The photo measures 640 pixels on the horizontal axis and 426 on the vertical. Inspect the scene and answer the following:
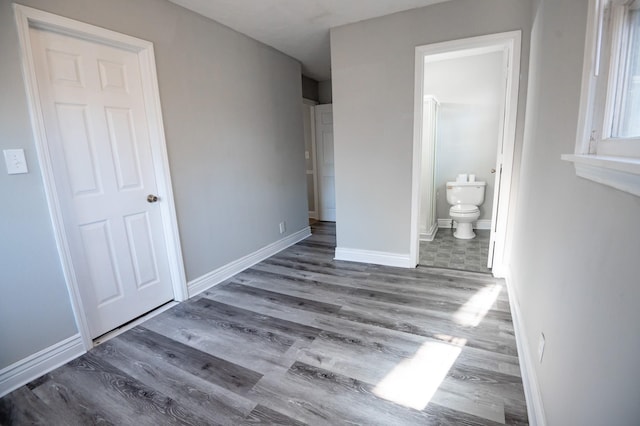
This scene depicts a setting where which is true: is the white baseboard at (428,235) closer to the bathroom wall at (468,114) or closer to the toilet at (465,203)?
the toilet at (465,203)

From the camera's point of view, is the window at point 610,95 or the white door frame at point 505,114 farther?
the white door frame at point 505,114

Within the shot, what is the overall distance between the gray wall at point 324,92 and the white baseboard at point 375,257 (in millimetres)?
3048

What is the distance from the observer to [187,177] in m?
2.55

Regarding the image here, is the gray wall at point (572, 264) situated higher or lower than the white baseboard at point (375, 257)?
higher

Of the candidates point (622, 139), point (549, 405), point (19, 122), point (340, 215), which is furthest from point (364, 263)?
point (19, 122)

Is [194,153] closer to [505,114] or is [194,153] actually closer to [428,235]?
[505,114]

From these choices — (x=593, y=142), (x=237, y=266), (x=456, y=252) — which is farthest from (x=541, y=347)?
(x=237, y=266)

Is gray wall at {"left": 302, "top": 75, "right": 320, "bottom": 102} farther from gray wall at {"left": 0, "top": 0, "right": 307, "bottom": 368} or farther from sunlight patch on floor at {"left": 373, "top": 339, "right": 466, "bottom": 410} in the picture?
sunlight patch on floor at {"left": 373, "top": 339, "right": 466, "bottom": 410}

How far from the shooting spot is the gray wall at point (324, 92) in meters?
5.18

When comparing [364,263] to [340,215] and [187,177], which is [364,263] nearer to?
[340,215]

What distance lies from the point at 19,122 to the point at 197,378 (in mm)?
1710

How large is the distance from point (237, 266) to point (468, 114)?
11.8ft

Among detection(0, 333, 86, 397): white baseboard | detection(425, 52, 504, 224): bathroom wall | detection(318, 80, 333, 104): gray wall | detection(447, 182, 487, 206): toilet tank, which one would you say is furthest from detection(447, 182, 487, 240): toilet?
detection(0, 333, 86, 397): white baseboard

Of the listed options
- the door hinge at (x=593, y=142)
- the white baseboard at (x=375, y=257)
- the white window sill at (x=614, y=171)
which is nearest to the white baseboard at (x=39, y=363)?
the white baseboard at (x=375, y=257)
